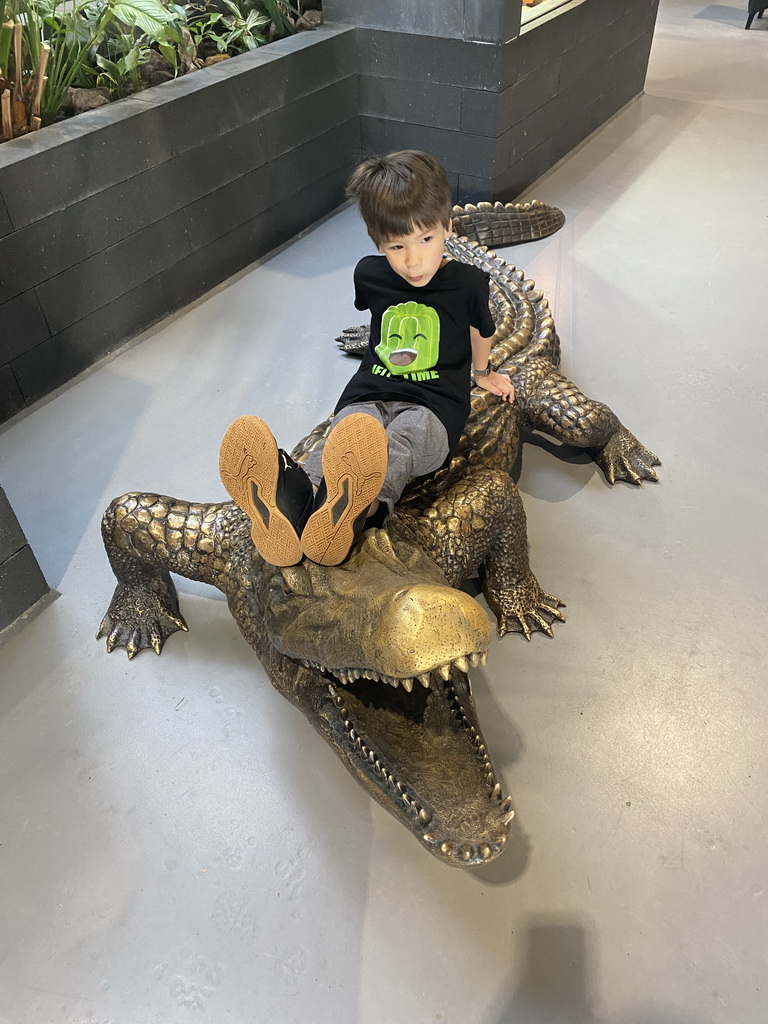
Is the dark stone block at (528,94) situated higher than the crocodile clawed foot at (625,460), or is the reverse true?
the dark stone block at (528,94)

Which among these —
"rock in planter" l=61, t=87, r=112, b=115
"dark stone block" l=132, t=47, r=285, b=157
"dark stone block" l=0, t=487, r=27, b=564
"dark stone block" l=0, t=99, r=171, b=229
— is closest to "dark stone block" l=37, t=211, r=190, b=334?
"dark stone block" l=0, t=99, r=171, b=229

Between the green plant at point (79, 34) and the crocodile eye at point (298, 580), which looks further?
the green plant at point (79, 34)

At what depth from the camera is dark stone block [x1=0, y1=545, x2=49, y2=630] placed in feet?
6.98

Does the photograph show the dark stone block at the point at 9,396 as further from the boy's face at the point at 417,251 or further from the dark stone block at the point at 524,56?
the dark stone block at the point at 524,56

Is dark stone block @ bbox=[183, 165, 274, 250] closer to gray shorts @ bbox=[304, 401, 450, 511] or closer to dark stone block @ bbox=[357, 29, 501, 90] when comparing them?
dark stone block @ bbox=[357, 29, 501, 90]

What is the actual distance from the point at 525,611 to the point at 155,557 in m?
1.07

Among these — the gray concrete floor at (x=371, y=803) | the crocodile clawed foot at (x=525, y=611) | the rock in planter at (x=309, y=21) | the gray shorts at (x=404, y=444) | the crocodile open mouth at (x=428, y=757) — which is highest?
the rock in planter at (x=309, y=21)

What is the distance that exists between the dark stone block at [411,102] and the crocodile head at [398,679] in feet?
10.8

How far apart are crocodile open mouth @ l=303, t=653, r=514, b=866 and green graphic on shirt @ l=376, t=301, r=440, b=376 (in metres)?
0.91

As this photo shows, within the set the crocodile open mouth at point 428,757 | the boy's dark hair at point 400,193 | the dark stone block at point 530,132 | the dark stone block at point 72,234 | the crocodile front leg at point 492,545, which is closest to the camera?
the crocodile open mouth at point 428,757

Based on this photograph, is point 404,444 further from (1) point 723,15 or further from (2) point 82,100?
(1) point 723,15

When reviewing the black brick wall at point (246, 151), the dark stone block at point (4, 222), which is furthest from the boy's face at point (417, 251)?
the dark stone block at point (4, 222)

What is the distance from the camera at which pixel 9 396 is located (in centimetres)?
297

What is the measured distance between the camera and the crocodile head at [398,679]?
118 centimetres
